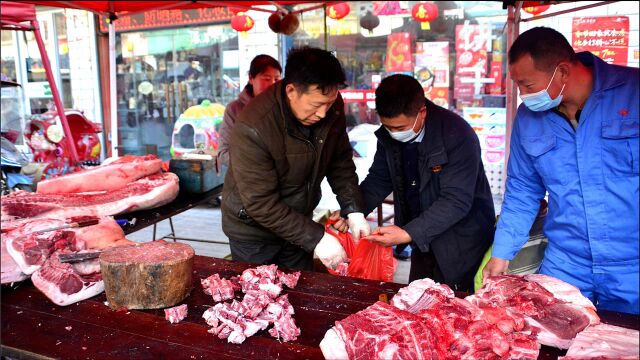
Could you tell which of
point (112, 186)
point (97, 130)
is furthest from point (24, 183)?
point (97, 130)

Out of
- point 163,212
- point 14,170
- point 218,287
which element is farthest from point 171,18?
point 218,287

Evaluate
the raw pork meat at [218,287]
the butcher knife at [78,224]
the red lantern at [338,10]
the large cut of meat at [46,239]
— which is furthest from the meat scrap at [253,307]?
the red lantern at [338,10]

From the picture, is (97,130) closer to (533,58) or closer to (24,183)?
(24,183)

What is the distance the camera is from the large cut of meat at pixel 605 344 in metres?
1.70

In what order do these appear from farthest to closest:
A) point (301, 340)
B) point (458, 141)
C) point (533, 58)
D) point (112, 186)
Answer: point (112, 186), point (458, 141), point (533, 58), point (301, 340)

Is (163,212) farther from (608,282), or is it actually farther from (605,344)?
(605,344)

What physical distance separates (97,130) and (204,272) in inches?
241

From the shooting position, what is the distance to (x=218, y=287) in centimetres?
249

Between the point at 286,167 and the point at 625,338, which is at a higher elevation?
the point at 286,167

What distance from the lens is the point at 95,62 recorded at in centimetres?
1021

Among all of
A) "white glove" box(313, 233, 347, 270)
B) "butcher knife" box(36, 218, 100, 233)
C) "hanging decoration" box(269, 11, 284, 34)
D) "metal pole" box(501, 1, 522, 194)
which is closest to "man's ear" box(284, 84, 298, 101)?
"white glove" box(313, 233, 347, 270)

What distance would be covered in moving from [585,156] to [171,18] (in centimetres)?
903

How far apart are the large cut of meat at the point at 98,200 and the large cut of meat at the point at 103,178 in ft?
0.23

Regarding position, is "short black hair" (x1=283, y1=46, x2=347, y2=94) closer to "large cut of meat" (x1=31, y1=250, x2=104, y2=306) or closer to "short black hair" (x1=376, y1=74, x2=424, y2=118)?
"short black hair" (x1=376, y1=74, x2=424, y2=118)
